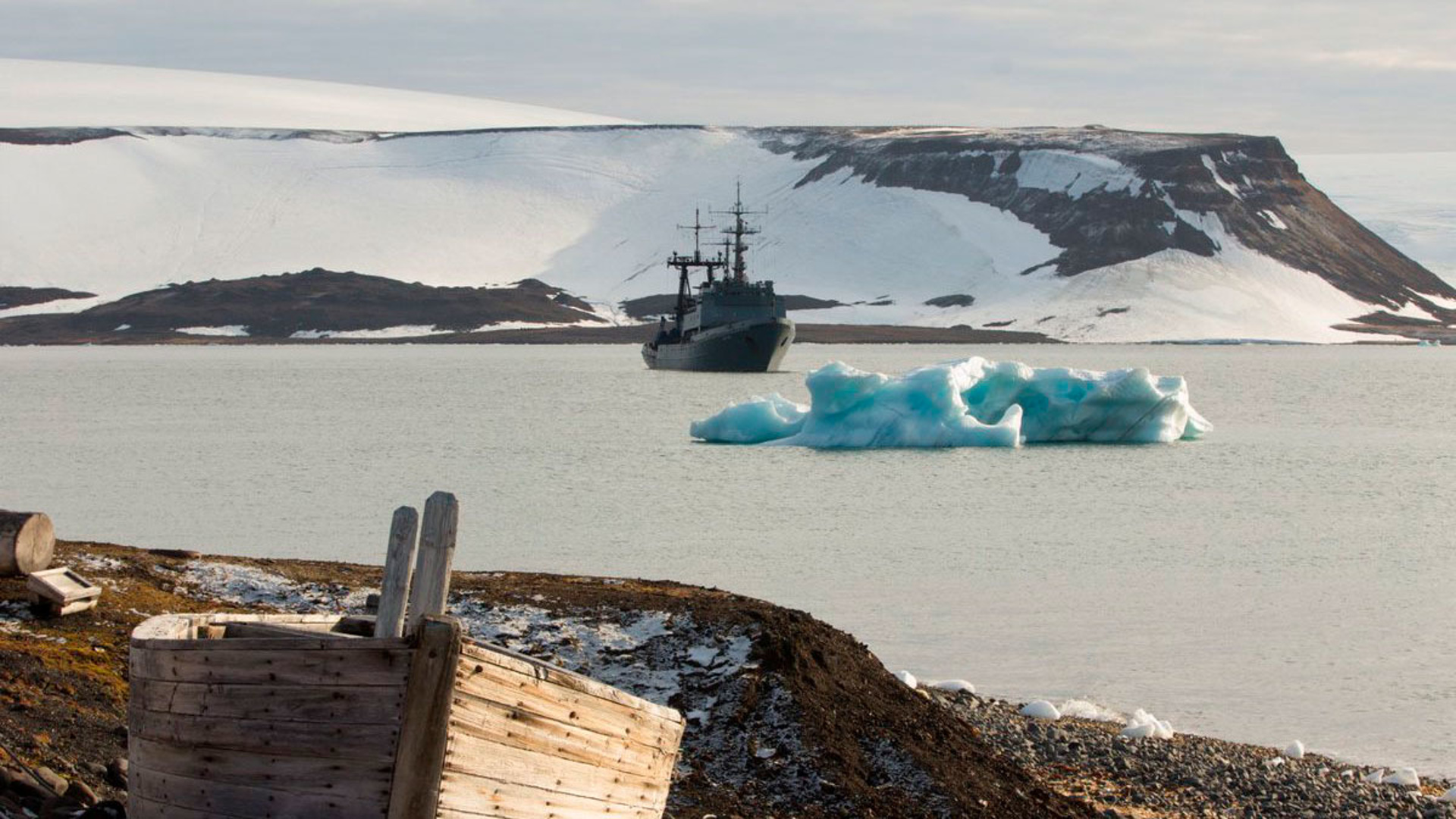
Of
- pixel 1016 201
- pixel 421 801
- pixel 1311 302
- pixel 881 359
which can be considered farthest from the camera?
pixel 1016 201

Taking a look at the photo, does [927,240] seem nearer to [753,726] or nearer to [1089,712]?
[1089,712]

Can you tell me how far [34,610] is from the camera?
1188cm

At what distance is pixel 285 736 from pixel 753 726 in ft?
12.5

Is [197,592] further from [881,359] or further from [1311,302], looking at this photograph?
[1311,302]

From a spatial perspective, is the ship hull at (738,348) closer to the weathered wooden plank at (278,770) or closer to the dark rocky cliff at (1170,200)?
the weathered wooden plank at (278,770)

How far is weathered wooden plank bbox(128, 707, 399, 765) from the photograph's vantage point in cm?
733

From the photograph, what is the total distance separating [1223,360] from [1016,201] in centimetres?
7667

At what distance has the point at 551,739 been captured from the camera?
7836mm

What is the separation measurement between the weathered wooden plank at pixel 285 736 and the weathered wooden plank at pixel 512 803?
12.3 inches

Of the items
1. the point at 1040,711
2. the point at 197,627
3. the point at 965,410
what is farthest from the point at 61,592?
the point at 965,410

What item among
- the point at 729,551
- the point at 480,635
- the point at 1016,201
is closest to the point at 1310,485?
the point at 729,551

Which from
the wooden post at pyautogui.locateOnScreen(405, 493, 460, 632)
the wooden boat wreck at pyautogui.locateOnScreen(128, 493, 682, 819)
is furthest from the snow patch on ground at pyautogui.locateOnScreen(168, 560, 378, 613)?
the wooden post at pyautogui.locateOnScreen(405, 493, 460, 632)

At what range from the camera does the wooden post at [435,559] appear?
23.9ft

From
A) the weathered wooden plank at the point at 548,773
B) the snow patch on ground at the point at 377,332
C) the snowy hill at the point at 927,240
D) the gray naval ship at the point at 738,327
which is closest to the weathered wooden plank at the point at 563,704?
the weathered wooden plank at the point at 548,773
